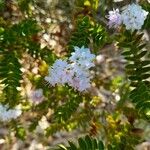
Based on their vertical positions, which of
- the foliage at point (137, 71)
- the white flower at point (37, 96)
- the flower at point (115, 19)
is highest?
the flower at point (115, 19)

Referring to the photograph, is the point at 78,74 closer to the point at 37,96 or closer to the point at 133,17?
the point at 133,17

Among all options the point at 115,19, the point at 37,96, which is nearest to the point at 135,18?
the point at 115,19

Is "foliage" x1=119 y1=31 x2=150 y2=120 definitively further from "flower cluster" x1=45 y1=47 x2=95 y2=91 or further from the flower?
"flower cluster" x1=45 y1=47 x2=95 y2=91

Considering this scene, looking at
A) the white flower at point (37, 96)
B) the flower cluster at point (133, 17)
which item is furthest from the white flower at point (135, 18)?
the white flower at point (37, 96)

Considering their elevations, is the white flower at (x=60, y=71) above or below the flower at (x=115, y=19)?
below

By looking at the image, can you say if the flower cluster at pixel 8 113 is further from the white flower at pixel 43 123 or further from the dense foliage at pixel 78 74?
the white flower at pixel 43 123

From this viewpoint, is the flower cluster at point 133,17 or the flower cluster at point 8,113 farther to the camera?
the flower cluster at point 8,113

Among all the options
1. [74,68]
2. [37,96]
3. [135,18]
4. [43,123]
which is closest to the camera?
[74,68]

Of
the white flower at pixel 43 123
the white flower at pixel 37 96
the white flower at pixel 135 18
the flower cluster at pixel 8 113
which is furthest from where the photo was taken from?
the white flower at pixel 43 123

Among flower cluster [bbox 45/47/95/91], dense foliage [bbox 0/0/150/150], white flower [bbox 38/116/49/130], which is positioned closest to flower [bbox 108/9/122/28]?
dense foliage [bbox 0/0/150/150]
